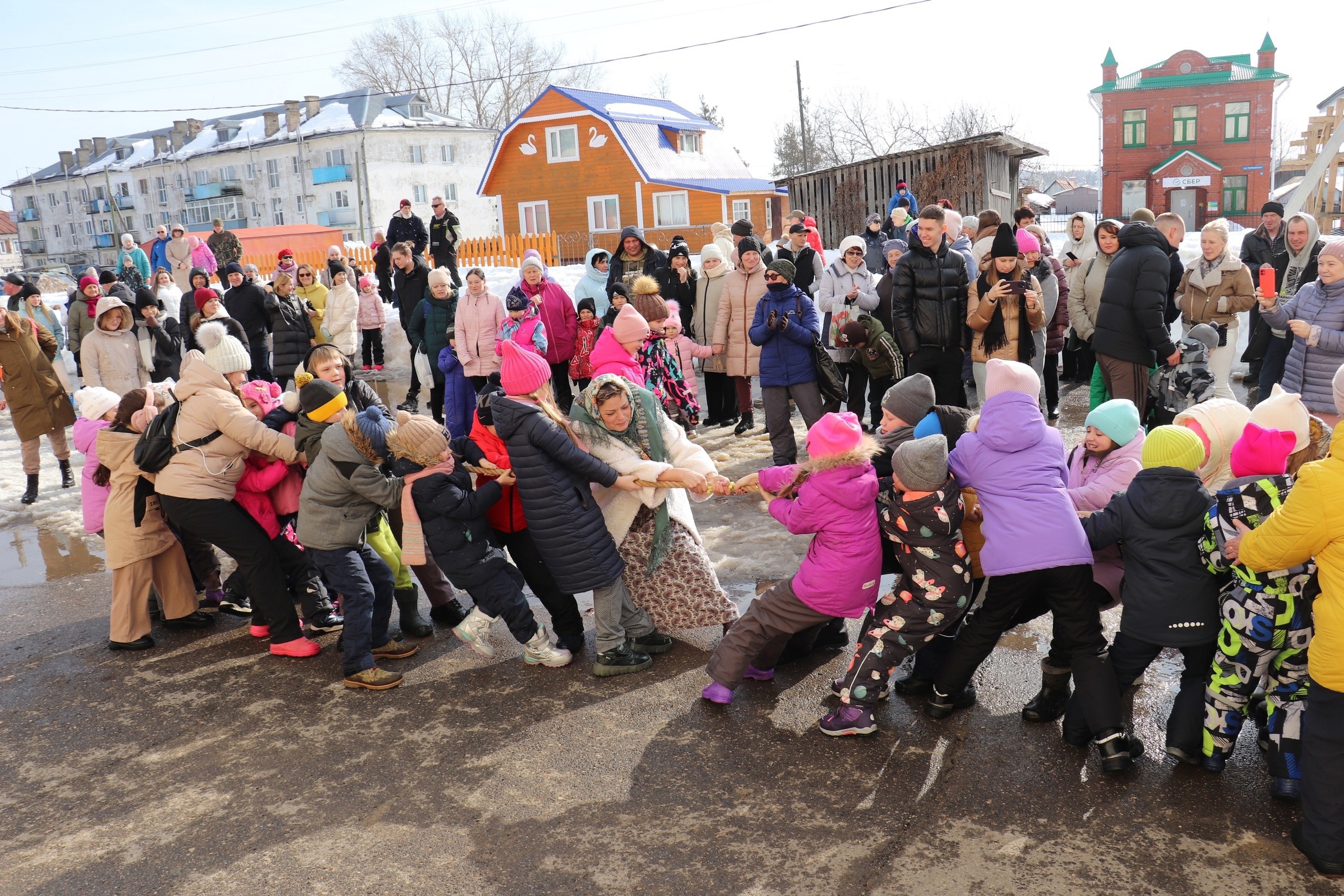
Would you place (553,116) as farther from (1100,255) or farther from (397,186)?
(1100,255)

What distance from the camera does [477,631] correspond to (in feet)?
15.8

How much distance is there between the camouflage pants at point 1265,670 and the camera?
3318 mm

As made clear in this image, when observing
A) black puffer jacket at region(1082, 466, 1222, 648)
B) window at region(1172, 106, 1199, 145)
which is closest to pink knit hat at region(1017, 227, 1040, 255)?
black puffer jacket at region(1082, 466, 1222, 648)

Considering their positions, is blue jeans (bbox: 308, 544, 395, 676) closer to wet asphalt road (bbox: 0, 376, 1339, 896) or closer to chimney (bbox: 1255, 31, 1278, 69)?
wet asphalt road (bbox: 0, 376, 1339, 896)

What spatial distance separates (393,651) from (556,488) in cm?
145

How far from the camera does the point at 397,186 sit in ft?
180

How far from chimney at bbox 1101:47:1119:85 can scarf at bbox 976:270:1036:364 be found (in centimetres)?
4290

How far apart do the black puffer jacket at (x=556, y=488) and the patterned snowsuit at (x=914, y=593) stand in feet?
4.54

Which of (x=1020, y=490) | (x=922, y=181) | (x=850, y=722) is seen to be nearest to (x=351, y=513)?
(x=850, y=722)

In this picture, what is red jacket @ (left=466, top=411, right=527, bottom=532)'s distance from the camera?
4973 mm

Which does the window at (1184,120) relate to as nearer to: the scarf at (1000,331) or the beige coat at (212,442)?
the scarf at (1000,331)

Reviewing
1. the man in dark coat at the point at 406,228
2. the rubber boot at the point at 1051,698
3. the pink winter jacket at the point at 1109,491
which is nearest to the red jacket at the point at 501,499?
the rubber boot at the point at 1051,698

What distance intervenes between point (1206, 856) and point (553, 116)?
3599cm

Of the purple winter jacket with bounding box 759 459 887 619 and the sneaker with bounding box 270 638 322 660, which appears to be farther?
the sneaker with bounding box 270 638 322 660
